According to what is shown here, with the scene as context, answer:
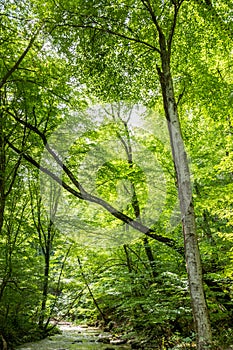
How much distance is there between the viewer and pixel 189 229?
3809 millimetres

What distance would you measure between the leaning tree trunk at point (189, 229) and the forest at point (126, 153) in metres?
0.01

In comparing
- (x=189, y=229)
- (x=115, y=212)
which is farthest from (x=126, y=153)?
(x=189, y=229)

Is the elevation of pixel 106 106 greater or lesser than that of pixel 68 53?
greater

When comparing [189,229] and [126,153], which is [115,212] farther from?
[126,153]

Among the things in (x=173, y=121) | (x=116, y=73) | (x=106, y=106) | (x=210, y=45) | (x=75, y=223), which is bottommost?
(x=75, y=223)

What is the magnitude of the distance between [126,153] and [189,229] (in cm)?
596

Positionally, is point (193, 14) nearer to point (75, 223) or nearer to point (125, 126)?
point (125, 126)

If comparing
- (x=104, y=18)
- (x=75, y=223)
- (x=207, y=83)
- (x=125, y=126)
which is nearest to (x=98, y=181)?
(x=75, y=223)

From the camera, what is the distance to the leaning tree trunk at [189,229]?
3.48m

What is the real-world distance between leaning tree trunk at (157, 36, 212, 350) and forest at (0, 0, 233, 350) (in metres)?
0.01

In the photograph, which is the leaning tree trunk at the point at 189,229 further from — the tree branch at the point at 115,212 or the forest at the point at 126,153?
the tree branch at the point at 115,212

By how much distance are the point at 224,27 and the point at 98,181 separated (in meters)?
4.34

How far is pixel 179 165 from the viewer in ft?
13.8

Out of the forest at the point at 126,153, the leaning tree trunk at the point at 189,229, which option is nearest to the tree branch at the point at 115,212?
the forest at the point at 126,153
